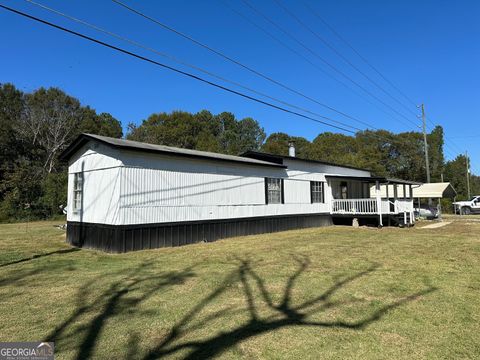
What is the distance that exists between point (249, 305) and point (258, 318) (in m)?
0.58

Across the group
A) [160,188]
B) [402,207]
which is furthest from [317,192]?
[160,188]

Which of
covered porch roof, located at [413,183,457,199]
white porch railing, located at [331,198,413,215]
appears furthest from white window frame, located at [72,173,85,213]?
covered porch roof, located at [413,183,457,199]

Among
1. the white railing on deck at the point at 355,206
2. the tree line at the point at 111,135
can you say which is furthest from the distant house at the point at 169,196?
the tree line at the point at 111,135

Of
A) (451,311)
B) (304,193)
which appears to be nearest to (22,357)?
(451,311)

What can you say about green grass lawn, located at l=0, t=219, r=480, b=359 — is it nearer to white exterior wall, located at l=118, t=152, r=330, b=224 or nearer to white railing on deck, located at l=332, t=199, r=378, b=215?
white exterior wall, located at l=118, t=152, r=330, b=224

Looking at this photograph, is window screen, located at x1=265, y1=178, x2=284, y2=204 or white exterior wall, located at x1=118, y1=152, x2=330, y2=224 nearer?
white exterior wall, located at x1=118, y1=152, x2=330, y2=224

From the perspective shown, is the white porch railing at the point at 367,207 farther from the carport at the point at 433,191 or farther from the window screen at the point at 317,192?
the carport at the point at 433,191

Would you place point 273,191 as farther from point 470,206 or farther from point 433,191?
point 470,206

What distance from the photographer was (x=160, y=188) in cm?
1222

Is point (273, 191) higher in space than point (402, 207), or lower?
higher

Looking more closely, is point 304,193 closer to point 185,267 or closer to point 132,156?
point 132,156

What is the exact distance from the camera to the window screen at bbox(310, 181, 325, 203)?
66.7 feet

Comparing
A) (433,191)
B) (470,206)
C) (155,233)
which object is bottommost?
(155,233)

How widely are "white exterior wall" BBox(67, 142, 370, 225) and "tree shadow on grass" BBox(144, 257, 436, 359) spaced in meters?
5.77
